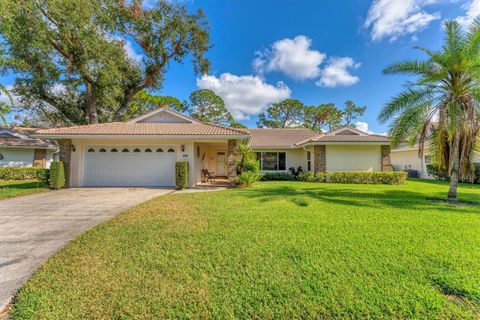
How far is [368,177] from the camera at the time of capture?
613 inches

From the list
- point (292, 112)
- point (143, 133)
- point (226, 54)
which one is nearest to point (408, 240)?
point (143, 133)

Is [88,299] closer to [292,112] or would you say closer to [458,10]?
[458,10]

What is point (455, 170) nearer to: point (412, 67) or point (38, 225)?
point (412, 67)

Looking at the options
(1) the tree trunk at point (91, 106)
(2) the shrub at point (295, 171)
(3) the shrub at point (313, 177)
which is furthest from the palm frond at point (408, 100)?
(1) the tree trunk at point (91, 106)

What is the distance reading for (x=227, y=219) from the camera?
6.38 meters

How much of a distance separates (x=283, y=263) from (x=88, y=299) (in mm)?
2947

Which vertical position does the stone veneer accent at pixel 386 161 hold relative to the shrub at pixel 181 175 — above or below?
above

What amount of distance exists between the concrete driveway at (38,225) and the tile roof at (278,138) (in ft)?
42.1

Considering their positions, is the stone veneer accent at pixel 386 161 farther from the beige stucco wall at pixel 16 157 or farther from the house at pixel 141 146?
the beige stucco wall at pixel 16 157

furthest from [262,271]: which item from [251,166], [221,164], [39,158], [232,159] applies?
[39,158]

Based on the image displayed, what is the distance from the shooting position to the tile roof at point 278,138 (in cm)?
1946

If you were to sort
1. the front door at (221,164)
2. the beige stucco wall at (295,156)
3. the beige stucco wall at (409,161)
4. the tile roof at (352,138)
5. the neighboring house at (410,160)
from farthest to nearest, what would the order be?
the beige stucco wall at (409,161), the front door at (221,164), the neighboring house at (410,160), the beige stucco wall at (295,156), the tile roof at (352,138)

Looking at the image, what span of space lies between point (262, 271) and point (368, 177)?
15021 mm

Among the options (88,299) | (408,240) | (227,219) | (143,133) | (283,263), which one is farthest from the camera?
(143,133)
